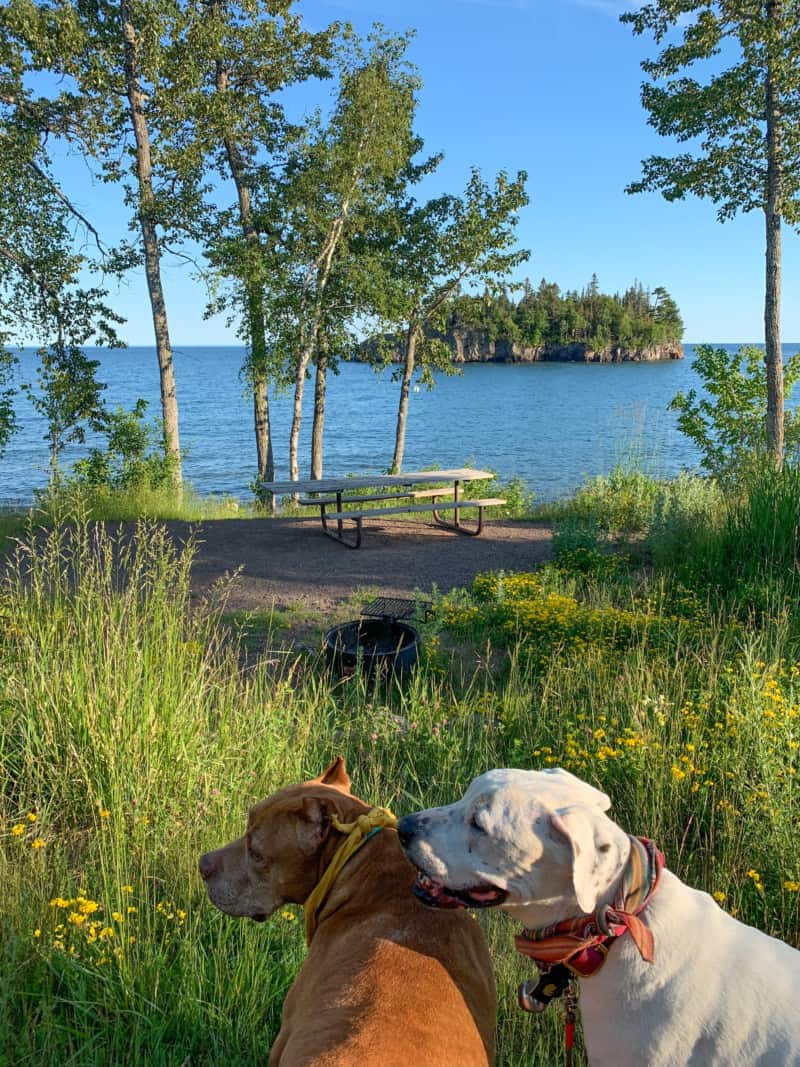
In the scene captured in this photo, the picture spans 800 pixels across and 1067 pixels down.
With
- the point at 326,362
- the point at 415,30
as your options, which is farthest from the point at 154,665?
the point at 415,30

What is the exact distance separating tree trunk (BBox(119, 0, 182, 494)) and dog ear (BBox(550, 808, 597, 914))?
44.9 ft

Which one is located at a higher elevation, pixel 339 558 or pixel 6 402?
pixel 6 402

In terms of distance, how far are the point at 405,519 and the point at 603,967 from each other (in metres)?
11.9

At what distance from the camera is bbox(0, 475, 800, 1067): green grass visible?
2.51m

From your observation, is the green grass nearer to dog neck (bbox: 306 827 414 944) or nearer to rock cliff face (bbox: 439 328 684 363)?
dog neck (bbox: 306 827 414 944)

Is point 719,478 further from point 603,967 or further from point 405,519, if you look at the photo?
point 603,967

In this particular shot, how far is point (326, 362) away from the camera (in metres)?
18.2

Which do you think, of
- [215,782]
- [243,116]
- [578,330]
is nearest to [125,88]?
[243,116]

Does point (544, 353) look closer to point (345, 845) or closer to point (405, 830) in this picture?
point (345, 845)

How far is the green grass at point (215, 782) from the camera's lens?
2506 millimetres

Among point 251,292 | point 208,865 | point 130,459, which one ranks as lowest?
point 208,865

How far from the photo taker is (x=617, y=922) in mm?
1792

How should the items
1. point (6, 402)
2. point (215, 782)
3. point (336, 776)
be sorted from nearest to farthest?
point (336, 776)
point (215, 782)
point (6, 402)

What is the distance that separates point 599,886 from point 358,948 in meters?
0.63
